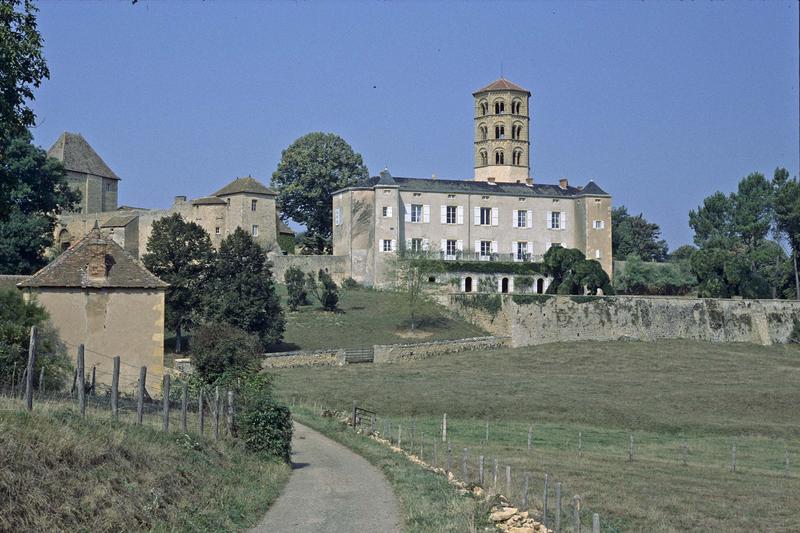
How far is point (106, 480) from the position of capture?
526 inches

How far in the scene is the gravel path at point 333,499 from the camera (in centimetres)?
1497

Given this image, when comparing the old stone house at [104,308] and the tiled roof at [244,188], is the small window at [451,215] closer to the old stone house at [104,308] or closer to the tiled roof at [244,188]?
the tiled roof at [244,188]

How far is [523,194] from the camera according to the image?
78312mm

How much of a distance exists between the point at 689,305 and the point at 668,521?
49.2m

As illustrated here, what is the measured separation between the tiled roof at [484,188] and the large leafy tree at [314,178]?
1323 cm

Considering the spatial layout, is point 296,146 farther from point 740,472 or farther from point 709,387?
point 740,472

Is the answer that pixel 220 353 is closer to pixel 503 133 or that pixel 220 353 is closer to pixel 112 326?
pixel 112 326

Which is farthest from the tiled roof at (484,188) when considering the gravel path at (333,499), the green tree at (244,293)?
the gravel path at (333,499)

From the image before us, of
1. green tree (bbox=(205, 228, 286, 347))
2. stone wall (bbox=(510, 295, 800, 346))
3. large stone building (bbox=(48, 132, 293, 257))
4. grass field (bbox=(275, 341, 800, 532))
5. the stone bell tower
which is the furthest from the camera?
the stone bell tower

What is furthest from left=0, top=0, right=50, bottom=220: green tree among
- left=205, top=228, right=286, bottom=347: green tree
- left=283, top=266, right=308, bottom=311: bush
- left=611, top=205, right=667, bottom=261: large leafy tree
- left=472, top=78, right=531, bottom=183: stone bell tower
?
left=611, top=205, right=667, bottom=261: large leafy tree

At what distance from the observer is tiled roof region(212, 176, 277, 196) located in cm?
7944

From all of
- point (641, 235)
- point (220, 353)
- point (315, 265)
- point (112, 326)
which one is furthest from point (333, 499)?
point (641, 235)

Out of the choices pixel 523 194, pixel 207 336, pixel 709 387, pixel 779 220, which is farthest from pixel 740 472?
pixel 779 220

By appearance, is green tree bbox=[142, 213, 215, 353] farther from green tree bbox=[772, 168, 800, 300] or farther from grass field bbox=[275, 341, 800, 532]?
green tree bbox=[772, 168, 800, 300]
